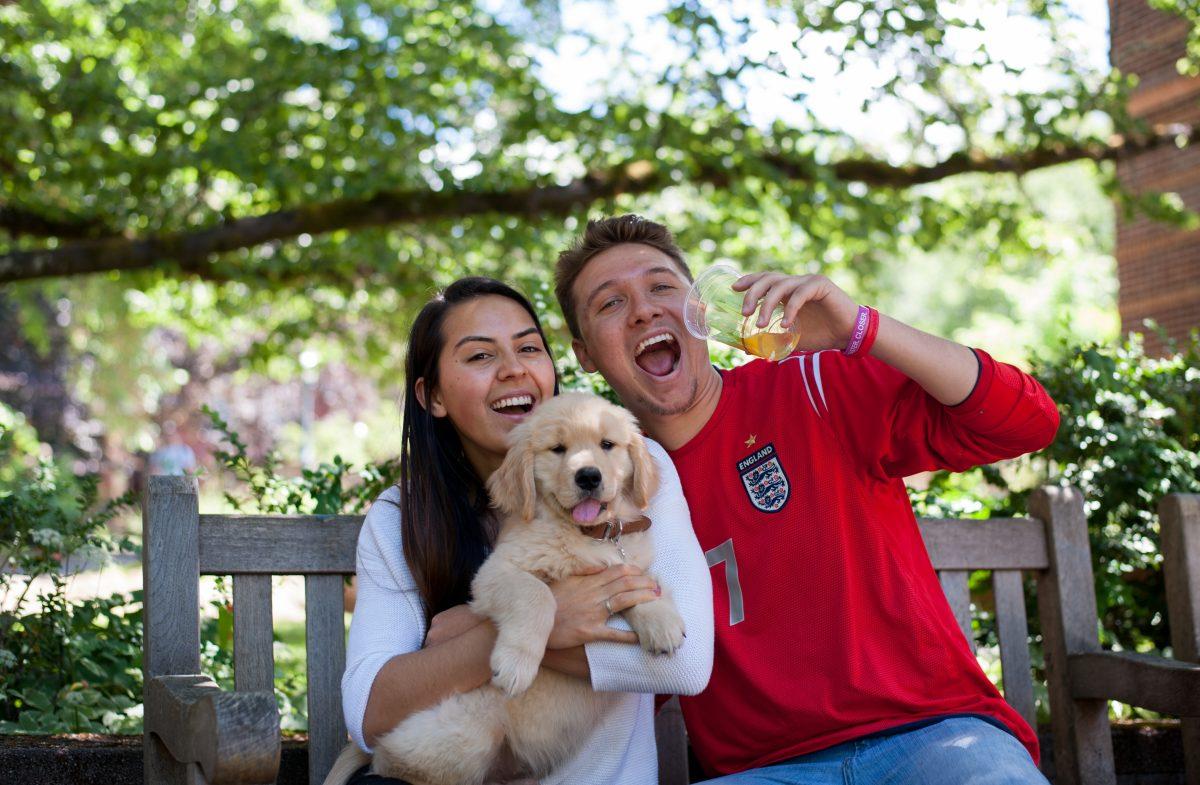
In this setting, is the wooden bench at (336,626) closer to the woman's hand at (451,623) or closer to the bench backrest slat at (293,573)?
the bench backrest slat at (293,573)

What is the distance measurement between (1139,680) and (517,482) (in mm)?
1871

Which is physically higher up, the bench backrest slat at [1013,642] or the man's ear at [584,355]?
the man's ear at [584,355]

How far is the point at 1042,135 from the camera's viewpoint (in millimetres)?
8211

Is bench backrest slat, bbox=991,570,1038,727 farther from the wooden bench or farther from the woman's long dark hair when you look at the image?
the woman's long dark hair

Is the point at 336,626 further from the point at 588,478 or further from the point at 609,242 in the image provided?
the point at 609,242

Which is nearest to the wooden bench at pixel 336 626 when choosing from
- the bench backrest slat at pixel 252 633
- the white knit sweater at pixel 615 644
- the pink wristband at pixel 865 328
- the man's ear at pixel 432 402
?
the bench backrest slat at pixel 252 633

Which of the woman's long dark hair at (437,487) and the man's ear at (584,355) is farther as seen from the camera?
the man's ear at (584,355)

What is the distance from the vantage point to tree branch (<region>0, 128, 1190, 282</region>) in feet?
28.5

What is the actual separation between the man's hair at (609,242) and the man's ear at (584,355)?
0.03 meters

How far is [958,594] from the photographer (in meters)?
3.59

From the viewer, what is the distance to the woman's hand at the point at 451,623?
2.78 m

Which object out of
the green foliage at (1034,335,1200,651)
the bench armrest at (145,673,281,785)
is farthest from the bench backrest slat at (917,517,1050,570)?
the bench armrest at (145,673,281,785)

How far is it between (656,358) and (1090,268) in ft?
113

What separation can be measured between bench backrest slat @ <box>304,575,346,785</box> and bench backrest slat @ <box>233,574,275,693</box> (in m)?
→ 0.11
